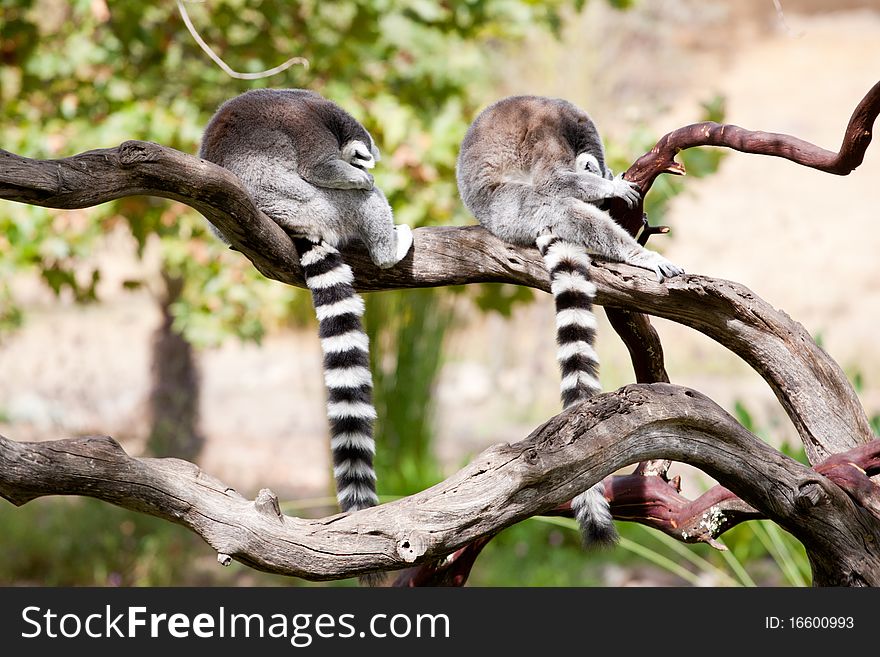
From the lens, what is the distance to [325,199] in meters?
2.97

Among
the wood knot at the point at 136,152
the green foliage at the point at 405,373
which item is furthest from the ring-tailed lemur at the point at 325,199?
the green foliage at the point at 405,373

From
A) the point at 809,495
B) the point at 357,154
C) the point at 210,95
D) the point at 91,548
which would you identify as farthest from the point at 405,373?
the point at 809,495

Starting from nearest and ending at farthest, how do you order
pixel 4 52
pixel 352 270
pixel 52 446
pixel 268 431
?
pixel 52 446 < pixel 352 270 < pixel 4 52 < pixel 268 431

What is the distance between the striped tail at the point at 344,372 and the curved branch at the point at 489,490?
12.7 inches

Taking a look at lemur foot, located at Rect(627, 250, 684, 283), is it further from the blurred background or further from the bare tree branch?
the blurred background

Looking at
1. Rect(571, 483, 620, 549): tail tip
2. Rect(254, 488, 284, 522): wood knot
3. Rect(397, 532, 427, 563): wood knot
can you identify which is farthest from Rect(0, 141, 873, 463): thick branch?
Rect(397, 532, 427, 563): wood knot

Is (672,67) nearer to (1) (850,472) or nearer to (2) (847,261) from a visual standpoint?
(2) (847,261)

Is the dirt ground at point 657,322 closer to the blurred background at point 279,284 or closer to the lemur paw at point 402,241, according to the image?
the blurred background at point 279,284

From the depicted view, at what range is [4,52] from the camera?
5.61 metres

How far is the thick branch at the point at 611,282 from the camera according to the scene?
2488 mm

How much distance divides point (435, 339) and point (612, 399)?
3.75 meters

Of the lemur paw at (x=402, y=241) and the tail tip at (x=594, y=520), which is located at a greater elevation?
the lemur paw at (x=402, y=241)

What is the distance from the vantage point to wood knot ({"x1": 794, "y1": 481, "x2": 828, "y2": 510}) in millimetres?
2539

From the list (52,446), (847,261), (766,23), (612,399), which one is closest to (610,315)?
(612,399)
